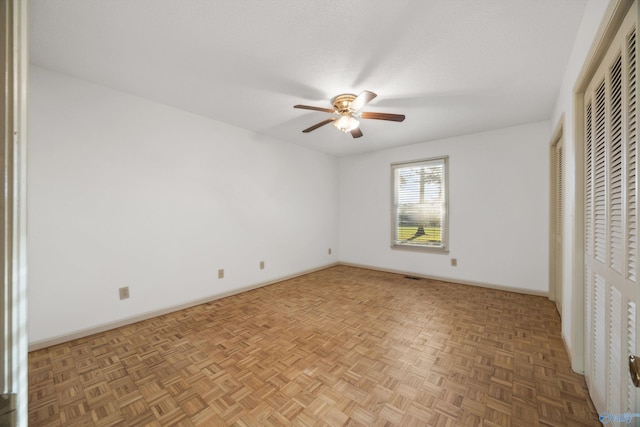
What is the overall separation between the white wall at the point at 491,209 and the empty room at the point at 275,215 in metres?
0.03

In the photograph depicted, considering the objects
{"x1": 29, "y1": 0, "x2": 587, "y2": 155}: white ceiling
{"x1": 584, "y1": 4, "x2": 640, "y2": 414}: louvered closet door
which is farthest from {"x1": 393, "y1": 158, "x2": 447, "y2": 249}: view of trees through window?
{"x1": 584, "y1": 4, "x2": 640, "y2": 414}: louvered closet door

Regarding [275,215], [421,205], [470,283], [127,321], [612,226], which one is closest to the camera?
[612,226]

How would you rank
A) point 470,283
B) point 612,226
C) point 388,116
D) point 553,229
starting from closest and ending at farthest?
1. point 612,226
2. point 388,116
3. point 553,229
4. point 470,283

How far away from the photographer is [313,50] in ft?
6.14

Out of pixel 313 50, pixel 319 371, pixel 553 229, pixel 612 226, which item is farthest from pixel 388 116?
pixel 553 229

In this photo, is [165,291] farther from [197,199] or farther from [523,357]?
[523,357]

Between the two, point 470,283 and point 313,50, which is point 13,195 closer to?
point 313,50

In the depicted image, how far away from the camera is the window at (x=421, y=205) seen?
4137 millimetres

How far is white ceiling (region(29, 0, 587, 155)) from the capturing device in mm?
1524

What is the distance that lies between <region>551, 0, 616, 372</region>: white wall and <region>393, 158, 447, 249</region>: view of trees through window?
1957mm

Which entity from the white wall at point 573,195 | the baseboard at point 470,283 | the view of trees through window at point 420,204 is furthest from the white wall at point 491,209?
the white wall at point 573,195

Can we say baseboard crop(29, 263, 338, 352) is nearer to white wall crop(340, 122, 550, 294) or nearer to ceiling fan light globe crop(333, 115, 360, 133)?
ceiling fan light globe crop(333, 115, 360, 133)

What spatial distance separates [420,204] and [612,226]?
3.21 meters

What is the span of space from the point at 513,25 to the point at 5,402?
2.76 m
